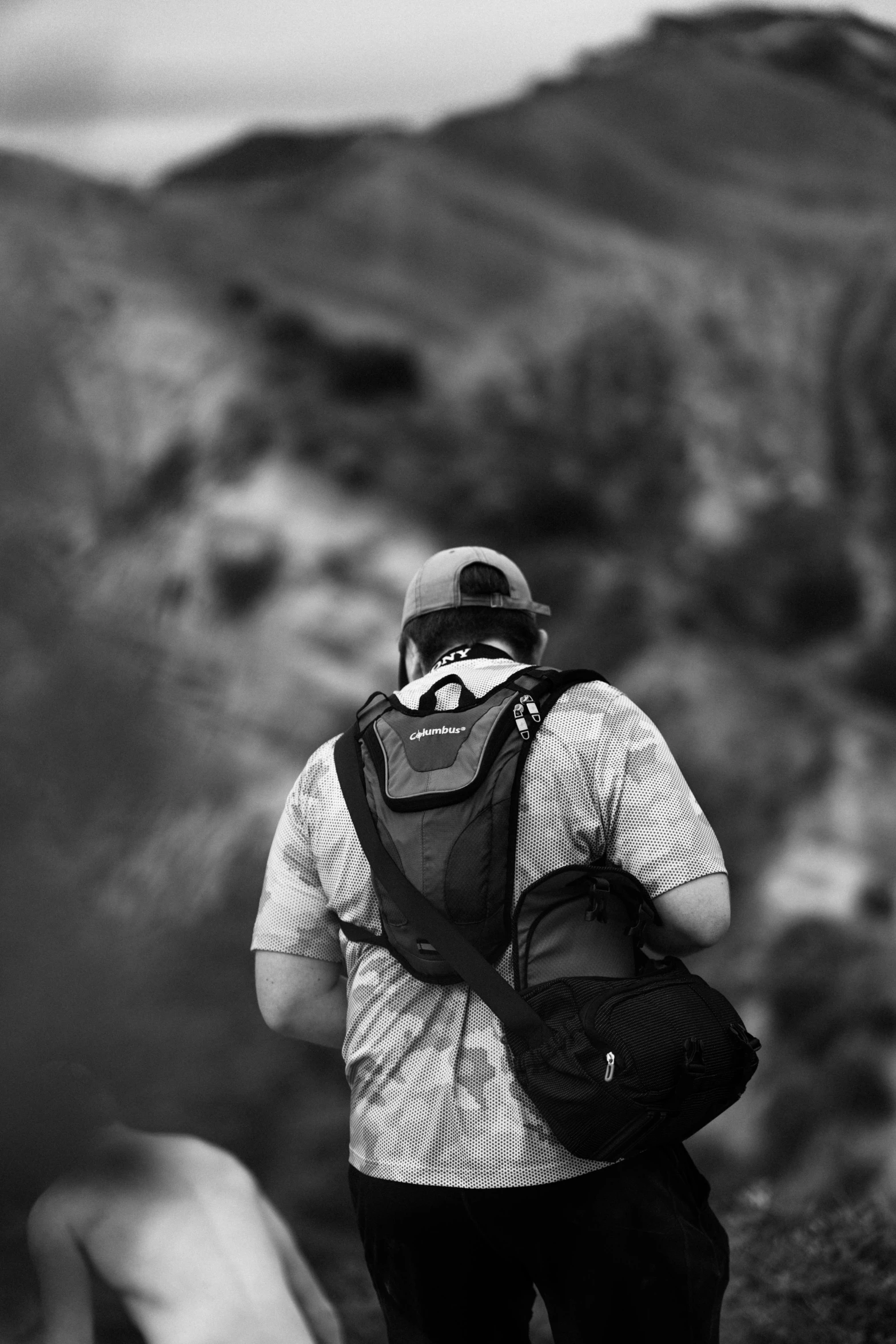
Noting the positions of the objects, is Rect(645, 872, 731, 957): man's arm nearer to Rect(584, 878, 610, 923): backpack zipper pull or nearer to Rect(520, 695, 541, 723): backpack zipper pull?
Rect(584, 878, 610, 923): backpack zipper pull

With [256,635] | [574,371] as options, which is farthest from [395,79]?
[256,635]

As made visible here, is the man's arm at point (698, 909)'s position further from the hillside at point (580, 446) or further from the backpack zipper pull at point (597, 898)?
the hillside at point (580, 446)

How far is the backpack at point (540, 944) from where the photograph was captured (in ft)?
4.87

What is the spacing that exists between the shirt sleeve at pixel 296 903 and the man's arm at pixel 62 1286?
44cm

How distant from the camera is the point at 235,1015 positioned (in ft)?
8.04

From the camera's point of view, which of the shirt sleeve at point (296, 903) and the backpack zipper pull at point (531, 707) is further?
the shirt sleeve at point (296, 903)

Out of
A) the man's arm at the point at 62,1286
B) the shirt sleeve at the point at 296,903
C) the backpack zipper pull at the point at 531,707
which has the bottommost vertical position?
the man's arm at the point at 62,1286

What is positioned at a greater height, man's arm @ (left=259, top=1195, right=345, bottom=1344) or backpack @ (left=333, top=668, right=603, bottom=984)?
backpack @ (left=333, top=668, right=603, bottom=984)

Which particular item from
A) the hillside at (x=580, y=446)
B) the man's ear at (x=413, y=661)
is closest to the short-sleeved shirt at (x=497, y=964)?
the man's ear at (x=413, y=661)

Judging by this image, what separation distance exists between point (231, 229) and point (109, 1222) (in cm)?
223

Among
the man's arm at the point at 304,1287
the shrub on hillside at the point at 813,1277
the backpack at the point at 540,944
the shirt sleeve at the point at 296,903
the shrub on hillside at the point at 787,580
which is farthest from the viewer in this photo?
the shrub on hillside at the point at 787,580

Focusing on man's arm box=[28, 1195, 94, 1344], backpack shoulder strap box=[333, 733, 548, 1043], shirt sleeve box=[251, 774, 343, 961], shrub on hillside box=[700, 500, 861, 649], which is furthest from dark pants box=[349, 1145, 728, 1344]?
shrub on hillside box=[700, 500, 861, 649]

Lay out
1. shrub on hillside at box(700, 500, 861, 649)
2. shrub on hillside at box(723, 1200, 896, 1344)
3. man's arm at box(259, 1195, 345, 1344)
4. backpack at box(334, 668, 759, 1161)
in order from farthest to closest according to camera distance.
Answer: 1. shrub on hillside at box(700, 500, 861, 649)
2. shrub on hillside at box(723, 1200, 896, 1344)
3. man's arm at box(259, 1195, 345, 1344)
4. backpack at box(334, 668, 759, 1161)

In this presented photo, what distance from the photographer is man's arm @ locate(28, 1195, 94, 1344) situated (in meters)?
1.82
